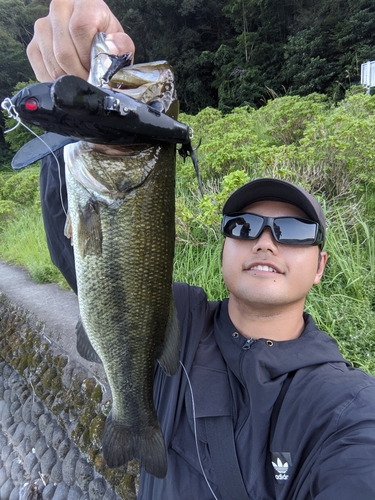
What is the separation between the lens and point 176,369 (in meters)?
1.41

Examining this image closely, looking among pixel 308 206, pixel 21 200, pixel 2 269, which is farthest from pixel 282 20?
pixel 308 206

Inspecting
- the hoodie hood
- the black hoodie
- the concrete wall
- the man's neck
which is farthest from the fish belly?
the concrete wall

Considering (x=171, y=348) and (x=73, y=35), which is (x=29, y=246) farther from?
(x=73, y=35)

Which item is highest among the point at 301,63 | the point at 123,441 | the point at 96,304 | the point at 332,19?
the point at 332,19

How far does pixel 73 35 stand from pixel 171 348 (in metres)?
1.26

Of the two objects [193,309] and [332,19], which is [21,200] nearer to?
[193,309]

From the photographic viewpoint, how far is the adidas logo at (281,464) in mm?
1215

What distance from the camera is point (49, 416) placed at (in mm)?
3572

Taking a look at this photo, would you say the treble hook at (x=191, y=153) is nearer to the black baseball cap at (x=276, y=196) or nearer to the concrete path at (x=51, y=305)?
the black baseball cap at (x=276, y=196)

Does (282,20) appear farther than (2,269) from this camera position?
Yes

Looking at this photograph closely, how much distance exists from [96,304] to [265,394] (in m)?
0.79

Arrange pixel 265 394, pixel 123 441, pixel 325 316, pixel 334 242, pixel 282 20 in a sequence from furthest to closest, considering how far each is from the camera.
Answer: pixel 282 20
pixel 334 242
pixel 325 316
pixel 123 441
pixel 265 394

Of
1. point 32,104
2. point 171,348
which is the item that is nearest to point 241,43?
point 171,348

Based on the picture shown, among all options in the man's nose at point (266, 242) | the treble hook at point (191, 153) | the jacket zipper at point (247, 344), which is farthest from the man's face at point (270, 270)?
the treble hook at point (191, 153)
